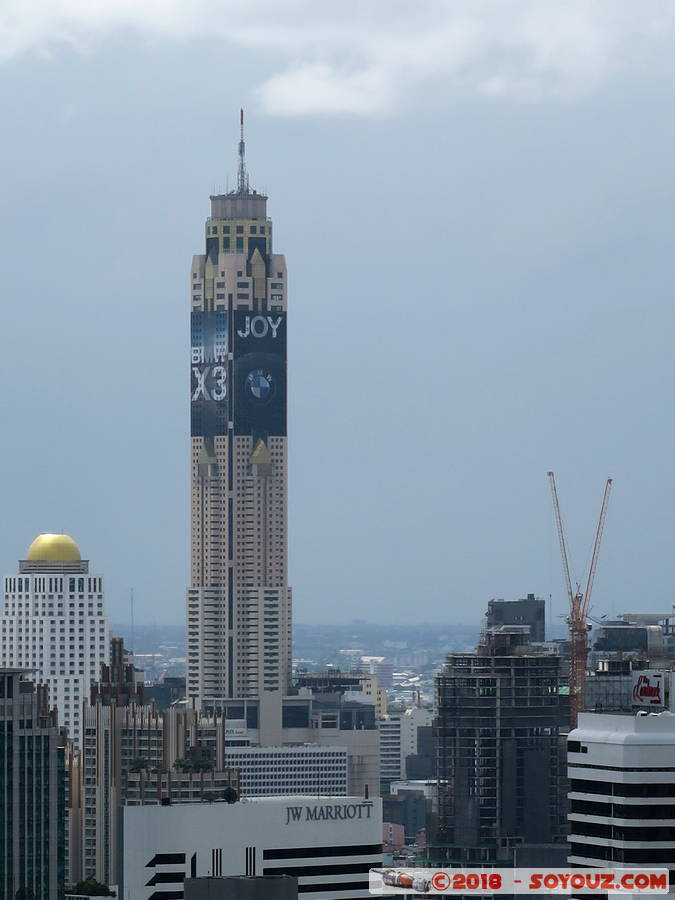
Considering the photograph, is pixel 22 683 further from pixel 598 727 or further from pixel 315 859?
pixel 598 727

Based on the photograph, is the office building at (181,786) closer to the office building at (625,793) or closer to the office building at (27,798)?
the office building at (27,798)

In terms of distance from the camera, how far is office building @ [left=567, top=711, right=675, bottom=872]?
114062 mm

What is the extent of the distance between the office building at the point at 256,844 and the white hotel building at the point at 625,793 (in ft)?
74.3

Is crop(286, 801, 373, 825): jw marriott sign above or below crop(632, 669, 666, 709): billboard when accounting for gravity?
below

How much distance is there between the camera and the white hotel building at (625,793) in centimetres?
11406

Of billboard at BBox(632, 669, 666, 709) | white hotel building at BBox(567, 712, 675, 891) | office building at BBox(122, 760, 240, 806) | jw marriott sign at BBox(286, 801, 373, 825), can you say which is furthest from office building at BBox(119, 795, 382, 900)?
office building at BBox(122, 760, 240, 806)

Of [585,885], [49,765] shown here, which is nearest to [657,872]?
[585,885]

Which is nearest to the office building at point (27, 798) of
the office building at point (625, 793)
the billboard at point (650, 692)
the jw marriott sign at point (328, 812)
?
the jw marriott sign at point (328, 812)

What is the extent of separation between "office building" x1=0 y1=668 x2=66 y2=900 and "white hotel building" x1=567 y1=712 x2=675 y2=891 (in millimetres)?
33798

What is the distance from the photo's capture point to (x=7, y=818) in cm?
14112

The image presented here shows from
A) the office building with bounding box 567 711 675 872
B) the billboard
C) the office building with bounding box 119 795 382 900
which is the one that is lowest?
the office building with bounding box 119 795 382 900

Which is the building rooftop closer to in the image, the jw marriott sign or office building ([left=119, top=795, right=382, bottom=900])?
office building ([left=119, top=795, right=382, bottom=900])

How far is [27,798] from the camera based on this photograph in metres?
142

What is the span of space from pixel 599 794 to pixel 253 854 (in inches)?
1098
